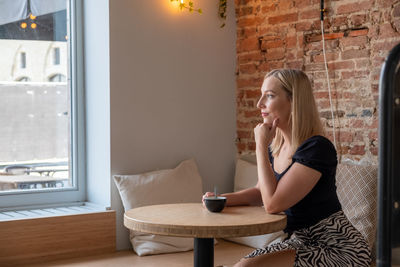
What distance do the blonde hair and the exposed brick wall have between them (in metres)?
1.21

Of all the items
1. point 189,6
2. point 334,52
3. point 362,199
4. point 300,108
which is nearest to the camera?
point 300,108

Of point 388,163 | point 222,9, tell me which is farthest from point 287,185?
point 222,9

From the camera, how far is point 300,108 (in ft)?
8.64

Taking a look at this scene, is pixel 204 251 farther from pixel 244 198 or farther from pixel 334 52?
pixel 334 52

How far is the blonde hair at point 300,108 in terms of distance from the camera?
2621 millimetres

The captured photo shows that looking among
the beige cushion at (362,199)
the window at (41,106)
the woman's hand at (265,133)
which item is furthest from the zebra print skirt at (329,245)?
the window at (41,106)

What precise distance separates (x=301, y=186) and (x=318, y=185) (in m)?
0.11

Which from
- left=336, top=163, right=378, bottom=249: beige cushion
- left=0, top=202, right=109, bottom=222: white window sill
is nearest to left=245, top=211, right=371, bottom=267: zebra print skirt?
left=336, top=163, right=378, bottom=249: beige cushion

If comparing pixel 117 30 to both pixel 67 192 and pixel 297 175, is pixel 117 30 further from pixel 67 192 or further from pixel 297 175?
pixel 297 175

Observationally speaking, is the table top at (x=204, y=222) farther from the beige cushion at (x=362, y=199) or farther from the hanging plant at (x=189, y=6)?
the hanging plant at (x=189, y=6)

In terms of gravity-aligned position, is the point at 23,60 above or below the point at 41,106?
above

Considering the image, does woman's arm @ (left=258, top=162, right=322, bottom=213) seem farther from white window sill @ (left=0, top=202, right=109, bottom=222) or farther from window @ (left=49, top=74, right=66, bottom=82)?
window @ (left=49, top=74, right=66, bottom=82)

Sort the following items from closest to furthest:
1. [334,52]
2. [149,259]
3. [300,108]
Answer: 1. [300,108]
2. [149,259]
3. [334,52]

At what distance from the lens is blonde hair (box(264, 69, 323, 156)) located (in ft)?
8.60
